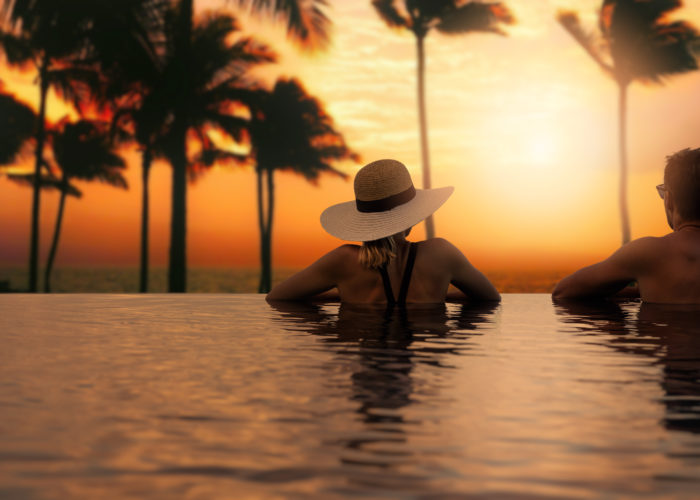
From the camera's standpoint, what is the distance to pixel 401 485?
1.40 metres

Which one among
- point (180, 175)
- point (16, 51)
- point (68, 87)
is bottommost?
point (180, 175)

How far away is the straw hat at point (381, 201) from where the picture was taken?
4855 mm

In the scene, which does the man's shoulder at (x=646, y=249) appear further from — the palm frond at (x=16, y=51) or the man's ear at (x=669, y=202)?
the palm frond at (x=16, y=51)

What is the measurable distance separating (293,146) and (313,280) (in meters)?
36.2

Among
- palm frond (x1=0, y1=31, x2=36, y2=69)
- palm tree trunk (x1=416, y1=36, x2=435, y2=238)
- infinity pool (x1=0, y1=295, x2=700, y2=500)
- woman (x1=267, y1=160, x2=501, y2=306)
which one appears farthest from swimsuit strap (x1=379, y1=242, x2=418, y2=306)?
palm frond (x1=0, y1=31, x2=36, y2=69)

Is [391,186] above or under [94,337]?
above

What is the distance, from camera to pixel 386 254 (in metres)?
4.62

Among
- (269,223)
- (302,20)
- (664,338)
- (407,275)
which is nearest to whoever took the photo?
(664,338)

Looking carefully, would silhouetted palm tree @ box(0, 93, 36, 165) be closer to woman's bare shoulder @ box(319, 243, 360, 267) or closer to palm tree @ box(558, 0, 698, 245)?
palm tree @ box(558, 0, 698, 245)

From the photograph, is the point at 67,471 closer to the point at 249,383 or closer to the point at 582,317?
the point at 249,383

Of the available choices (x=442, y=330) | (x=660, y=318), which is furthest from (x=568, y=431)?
(x=660, y=318)

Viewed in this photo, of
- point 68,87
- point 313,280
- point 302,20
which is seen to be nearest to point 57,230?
point 68,87

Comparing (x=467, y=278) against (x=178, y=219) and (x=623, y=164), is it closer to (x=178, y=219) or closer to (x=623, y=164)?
(x=178, y=219)

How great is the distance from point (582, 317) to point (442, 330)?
122 cm
